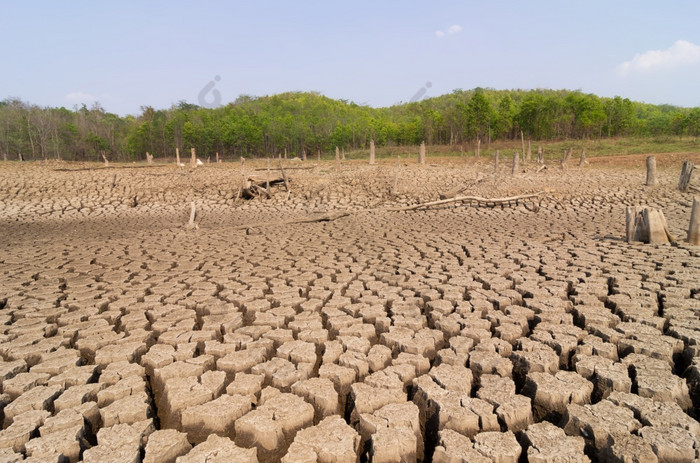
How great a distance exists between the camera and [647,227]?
6.32m

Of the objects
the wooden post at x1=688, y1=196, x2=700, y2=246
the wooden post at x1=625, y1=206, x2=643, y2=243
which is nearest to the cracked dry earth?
the wooden post at x1=625, y1=206, x2=643, y2=243

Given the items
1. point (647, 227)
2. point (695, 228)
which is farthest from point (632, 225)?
point (695, 228)

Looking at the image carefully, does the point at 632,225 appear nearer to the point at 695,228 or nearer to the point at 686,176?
the point at 695,228

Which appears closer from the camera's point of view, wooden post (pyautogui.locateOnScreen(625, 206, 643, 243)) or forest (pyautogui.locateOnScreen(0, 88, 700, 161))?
wooden post (pyautogui.locateOnScreen(625, 206, 643, 243))

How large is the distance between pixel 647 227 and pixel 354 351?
18.8ft

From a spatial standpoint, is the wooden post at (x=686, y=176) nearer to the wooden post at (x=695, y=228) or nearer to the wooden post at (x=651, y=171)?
the wooden post at (x=651, y=171)

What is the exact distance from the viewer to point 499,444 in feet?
6.66

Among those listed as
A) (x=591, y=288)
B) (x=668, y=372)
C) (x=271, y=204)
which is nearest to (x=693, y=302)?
(x=591, y=288)

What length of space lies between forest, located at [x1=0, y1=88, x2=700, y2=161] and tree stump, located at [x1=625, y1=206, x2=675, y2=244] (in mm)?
32425

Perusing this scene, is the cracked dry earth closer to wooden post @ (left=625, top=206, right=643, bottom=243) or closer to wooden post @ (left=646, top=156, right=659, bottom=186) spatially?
wooden post @ (left=625, top=206, right=643, bottom=243)

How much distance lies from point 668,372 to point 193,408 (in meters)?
3.01

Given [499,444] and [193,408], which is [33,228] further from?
[499,444]

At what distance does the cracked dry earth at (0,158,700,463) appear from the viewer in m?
2.12

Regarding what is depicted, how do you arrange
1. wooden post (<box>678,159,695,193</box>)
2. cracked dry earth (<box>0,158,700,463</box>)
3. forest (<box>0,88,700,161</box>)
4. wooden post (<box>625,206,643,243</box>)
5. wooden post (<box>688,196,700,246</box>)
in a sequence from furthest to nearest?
forest (<box>0,88,700,161</box>)
wooden post (<box>678,159,695,193</box>)
wooden post (<box>625,206,643,243</box>)
wooden post (<box>688,196,700,246</box>)
cracked dry earth (<box>0,158,700,463</box>)
